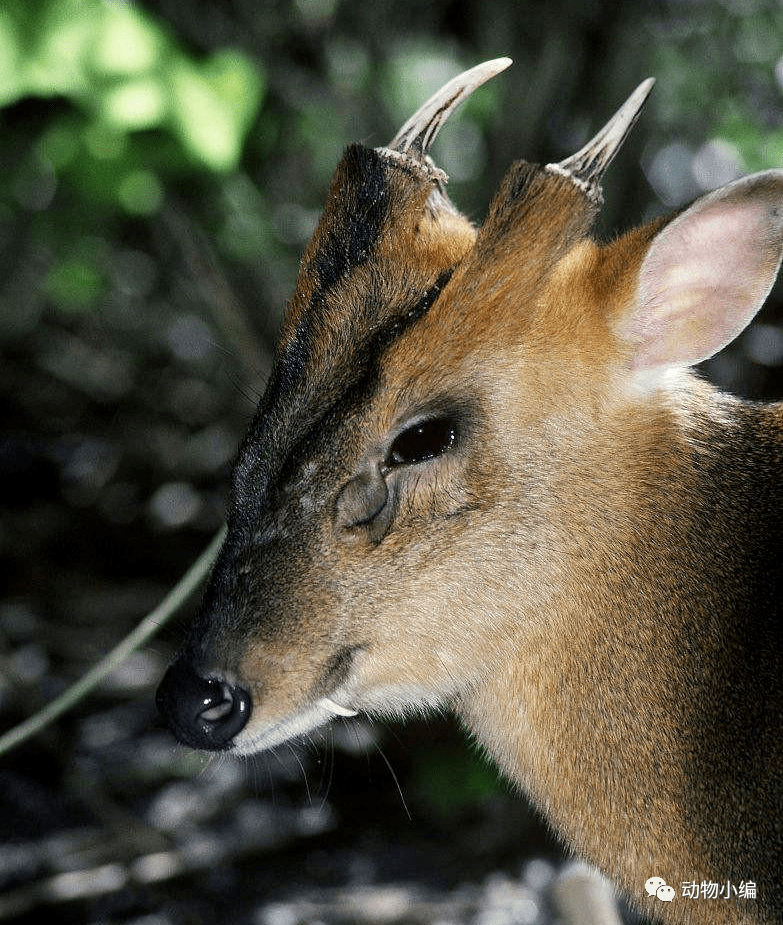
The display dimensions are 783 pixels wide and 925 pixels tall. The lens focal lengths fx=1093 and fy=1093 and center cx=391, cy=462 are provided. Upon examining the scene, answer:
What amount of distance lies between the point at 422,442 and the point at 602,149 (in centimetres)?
64

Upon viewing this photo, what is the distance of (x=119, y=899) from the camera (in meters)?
3.96

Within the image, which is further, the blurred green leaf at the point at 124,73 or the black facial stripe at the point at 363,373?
the blurred green leaf at the point at 124,73

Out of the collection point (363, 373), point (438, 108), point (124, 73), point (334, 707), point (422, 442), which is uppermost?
point (124, 73)

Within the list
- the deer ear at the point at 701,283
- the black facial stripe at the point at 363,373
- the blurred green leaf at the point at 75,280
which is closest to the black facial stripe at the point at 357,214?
the black facial stripe at the point at 363,373

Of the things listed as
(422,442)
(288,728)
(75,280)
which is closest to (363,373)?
(422,442)

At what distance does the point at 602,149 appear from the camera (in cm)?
202

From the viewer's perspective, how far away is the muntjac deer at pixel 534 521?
81.0 inches

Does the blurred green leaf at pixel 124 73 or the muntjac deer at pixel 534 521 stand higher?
the blurred green leaf at pixel 124 73

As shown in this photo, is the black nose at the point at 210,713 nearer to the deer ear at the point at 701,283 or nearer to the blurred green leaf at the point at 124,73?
the deer ear at the point at 701,283

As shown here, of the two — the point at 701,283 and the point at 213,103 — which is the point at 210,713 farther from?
the point at 213,103

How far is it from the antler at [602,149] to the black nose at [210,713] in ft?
3.77

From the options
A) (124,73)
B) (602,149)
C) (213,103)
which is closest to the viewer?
(602,149)

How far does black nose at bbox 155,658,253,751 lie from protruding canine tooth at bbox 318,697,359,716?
146 mm

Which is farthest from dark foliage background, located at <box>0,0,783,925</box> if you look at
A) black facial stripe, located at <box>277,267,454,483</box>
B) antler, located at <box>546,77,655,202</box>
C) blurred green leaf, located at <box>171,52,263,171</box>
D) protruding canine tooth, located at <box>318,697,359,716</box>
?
antler, located at <box>546,77,655,202</box>
